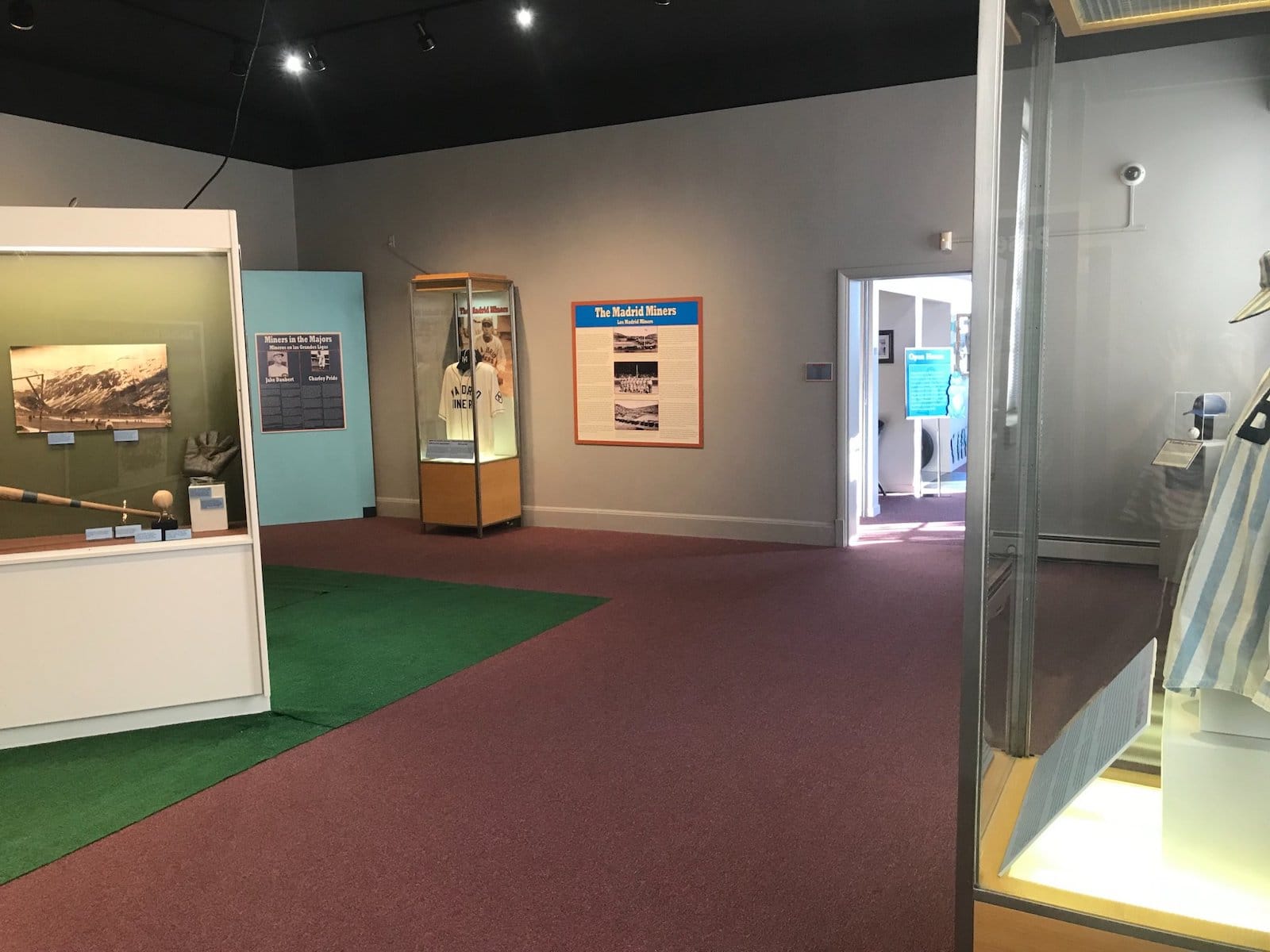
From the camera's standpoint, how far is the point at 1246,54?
172 centimetres

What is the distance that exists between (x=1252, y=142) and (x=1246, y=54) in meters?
0.15

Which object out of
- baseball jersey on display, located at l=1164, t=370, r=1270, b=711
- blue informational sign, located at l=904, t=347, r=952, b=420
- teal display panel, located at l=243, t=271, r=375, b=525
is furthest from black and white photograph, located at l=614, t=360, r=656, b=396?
baseball jersey on display, located at l=1164, t=370, r=1270, b=711

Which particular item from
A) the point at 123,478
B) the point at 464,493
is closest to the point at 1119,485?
the point at 123,478

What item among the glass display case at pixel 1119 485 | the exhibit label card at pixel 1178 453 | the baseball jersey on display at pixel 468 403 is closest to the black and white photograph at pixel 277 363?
the baseball jersey on display at pixel 468 403

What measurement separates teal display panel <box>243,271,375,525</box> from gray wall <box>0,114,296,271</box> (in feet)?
2.46

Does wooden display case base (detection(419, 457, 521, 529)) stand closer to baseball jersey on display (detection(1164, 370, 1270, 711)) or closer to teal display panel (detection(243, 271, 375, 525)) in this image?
teal display panel (detection(243, 271, 375, 525))

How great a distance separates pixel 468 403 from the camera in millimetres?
8078

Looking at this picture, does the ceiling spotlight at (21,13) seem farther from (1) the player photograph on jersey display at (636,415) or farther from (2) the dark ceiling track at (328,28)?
(1) the player photograph on jersey display at (636,415)

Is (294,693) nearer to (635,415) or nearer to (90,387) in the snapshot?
(90,387)

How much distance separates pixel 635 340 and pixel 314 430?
317 cm

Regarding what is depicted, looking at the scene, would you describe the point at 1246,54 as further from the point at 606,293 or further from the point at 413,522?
the point at 413,522

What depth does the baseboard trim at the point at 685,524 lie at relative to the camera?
293 inches

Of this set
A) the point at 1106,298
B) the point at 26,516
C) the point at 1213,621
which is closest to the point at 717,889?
the point at 1213,621

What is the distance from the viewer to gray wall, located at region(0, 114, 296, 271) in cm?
726
